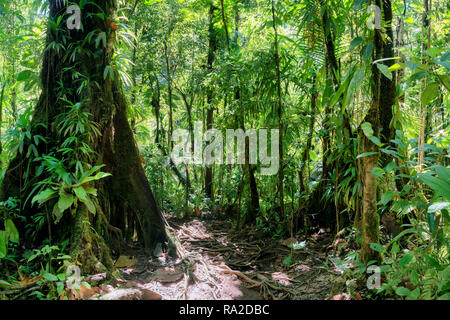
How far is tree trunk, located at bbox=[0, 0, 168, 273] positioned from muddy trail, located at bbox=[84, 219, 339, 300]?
0.34 m

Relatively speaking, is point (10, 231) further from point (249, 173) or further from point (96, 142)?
point (249, 173)

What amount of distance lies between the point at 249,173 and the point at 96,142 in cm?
322

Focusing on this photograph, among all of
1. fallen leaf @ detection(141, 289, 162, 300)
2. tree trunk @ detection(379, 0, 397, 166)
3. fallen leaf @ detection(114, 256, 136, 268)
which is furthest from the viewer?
fallen leaf @ detection(114, 256, 136, 268)

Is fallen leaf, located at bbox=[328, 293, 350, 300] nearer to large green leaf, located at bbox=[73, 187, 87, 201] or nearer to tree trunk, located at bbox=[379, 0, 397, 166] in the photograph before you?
tree trunk, located at bbox=[379, 0, 397, 166]

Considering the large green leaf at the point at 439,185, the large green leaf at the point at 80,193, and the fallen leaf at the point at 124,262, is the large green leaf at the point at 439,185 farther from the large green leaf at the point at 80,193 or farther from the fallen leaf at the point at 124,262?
the fallen leaf at the point at 124,262

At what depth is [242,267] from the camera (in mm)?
4238

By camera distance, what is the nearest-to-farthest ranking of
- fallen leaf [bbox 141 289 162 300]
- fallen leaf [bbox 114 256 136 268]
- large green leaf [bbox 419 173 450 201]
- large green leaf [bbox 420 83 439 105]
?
large green leaf [bbox 419 173 450 201], large green leaf [bbox 420 83 439 105], fallen leaf [bbox 141 289 162 300], fallen leaf [bbox 114 256 136 268]

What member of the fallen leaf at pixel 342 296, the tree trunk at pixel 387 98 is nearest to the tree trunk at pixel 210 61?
the tree trunk at pixel 387 98

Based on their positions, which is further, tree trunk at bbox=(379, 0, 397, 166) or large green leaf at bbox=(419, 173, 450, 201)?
tree trunk at bbox=(379, 0, 397, 166)

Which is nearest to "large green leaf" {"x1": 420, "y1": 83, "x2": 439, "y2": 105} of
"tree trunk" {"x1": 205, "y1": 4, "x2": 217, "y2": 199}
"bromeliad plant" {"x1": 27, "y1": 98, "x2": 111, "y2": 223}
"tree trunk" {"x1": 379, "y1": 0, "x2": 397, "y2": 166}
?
"tree trunk" {"x1": 379, "y1": 0, "x2": 397, "y2": 166}

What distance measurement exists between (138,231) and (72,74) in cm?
207

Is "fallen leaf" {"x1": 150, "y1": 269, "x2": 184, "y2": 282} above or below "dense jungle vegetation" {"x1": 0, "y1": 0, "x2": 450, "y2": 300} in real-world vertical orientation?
below

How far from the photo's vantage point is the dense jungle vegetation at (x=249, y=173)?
2490 mm

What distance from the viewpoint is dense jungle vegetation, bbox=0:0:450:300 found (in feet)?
8.17
